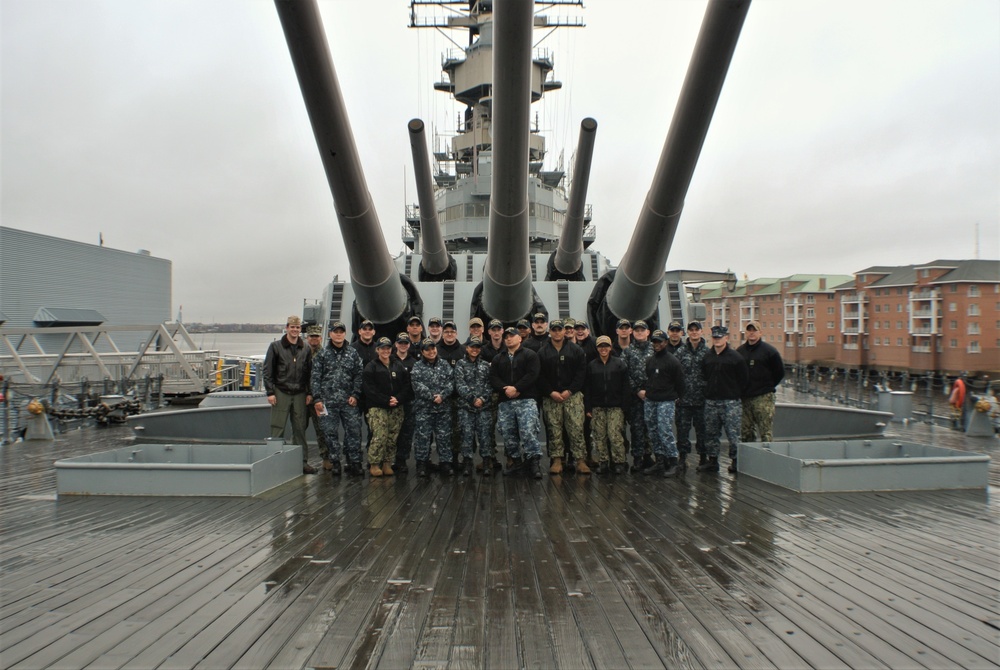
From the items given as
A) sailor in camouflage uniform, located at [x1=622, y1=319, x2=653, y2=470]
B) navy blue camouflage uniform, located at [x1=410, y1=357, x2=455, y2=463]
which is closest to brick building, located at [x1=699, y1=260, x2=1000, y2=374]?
sailor in camouflage uniform, located at [x1=622, y1=319, x2=653, y2=470]

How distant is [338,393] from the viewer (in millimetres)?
4734

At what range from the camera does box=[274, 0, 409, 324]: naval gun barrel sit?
352 centimetres

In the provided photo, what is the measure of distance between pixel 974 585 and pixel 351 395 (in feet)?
12.4

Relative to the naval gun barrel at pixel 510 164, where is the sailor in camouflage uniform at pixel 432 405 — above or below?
below

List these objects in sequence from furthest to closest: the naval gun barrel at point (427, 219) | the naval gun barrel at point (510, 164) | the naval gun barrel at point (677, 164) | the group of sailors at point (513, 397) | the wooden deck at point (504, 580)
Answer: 1. the naval gun barrel at point (427, 219)
2. the group of sailors at point (513, 397)
3. the naval gun barrel at point (677, 164)
4. the naval gun barrel at point (510, 164)
5. the wooden deck at point (504, 580)

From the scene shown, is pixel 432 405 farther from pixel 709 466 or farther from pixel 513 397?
pixel 709 466

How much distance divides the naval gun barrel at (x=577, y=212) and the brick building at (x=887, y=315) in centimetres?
1857

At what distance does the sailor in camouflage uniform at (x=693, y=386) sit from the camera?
4984mm

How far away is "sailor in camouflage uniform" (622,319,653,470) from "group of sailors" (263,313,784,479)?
0.04 feet

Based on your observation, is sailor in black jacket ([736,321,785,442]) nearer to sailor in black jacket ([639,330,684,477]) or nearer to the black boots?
the black boots

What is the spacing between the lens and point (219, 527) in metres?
3.36

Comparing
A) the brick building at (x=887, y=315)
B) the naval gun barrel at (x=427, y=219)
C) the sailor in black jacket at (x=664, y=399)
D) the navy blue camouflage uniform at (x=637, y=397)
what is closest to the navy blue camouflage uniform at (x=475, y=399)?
the navy blue camouflage uniform at (x=637, y=397)

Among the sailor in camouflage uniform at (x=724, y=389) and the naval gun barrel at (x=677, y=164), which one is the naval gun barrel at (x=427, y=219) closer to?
the naval gun barrel at (x=677, y=164)

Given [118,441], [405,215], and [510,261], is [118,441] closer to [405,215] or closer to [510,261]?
[510,261]
